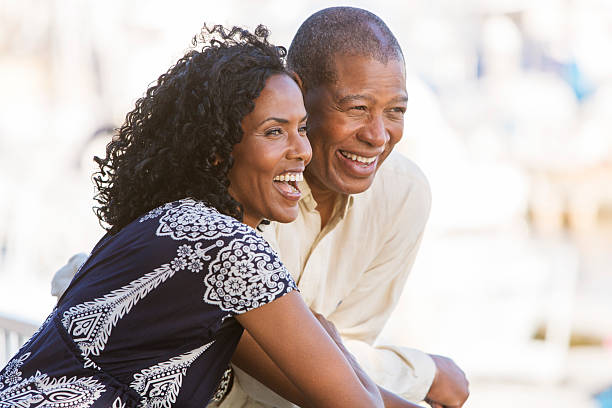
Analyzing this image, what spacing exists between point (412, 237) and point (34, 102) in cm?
692

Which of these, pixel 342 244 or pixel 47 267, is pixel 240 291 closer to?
pixel 342 244

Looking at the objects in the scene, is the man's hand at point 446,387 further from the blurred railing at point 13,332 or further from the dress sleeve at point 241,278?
the blurred railing at point 13,332

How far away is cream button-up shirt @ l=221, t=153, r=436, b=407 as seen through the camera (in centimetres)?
210

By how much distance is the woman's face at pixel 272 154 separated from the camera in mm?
1643

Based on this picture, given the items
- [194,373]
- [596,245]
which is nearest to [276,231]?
[194,373]

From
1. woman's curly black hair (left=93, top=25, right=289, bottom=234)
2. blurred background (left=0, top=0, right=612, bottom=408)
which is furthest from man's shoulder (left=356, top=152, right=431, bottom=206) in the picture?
blurred background (left=0, top=0, right=612, bottom=408)

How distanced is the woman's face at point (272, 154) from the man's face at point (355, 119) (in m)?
0.31

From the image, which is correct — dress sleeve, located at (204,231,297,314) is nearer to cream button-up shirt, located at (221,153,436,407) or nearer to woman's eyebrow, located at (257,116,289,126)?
woman's eyebrow, located at (257,116,289,126)

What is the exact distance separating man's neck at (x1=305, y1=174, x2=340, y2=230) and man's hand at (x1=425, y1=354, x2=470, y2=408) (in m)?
0.44

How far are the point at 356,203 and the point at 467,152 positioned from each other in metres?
7.35

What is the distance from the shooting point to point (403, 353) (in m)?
2.18

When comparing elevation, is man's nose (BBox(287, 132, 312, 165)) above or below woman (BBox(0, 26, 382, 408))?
above

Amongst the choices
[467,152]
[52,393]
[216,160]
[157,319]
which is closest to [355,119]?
[216,160]

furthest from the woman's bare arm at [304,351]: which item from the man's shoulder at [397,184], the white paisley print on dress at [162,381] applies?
the man's shoulder at [397,184]
